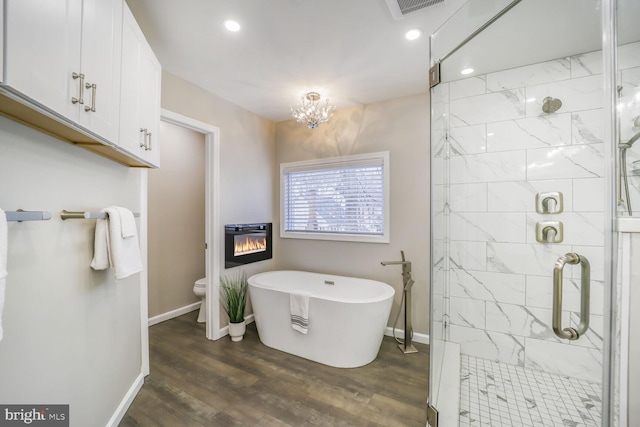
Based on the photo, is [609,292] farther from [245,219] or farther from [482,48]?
[245,219]

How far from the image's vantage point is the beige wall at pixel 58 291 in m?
0.96

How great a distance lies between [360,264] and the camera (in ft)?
10.0

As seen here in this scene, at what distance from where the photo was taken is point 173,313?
3379 mm

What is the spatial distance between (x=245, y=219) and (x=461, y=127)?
96.7 inches

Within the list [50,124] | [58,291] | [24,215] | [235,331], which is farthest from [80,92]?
[235,331]

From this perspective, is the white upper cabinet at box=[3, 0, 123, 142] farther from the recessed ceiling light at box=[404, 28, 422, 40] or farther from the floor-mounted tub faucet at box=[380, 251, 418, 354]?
the floor-mounted tub faucet at box=[380, 251, 418, 354]

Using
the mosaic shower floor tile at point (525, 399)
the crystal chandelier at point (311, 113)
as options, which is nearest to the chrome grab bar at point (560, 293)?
the mosaic shower floor tile at point (525, 399)

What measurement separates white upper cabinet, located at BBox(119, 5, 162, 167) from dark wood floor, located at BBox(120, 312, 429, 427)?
5.44 feet

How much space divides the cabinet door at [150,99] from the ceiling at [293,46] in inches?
11.3

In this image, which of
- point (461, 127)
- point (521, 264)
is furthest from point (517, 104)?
point (521, 264)

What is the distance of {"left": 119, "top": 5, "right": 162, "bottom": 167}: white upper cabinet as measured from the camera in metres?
1.36

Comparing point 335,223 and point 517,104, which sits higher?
point 517,104

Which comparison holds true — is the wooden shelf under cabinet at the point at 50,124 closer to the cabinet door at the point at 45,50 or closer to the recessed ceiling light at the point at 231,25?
the cabinet door at the point at 45,50

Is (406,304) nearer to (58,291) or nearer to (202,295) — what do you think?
(202,295)
